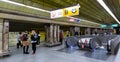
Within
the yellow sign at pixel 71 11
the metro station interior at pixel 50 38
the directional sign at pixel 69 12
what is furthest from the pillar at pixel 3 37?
the yellow sign at pixel 71 11

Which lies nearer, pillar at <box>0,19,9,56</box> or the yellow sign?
pillar at <box>0,19,9,56</box>

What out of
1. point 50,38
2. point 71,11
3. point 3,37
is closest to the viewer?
point 3,37

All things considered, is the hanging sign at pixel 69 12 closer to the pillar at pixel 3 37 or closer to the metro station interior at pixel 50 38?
the metro station interior at pixel 50 38

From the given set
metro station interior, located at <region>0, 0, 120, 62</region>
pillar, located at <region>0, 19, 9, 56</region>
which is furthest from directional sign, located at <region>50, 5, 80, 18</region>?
pillar, located at <region>0, 19, 9, 56</region>

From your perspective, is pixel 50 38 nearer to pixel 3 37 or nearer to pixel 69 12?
pixel 69 12

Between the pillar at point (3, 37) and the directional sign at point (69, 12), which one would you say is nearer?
the pillar at point (3, 37)

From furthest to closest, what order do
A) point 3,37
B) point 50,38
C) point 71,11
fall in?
1. point 50,38
2. point 71,11
3. point 3,37

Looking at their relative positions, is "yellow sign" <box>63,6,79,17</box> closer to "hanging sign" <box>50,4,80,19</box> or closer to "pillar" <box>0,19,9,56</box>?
"hanging sign" <box>50,4,80,19</box>

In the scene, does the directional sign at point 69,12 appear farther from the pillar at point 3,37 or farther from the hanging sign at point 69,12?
the pillar at point 3,37

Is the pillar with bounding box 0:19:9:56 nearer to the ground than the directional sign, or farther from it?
nearer to the ground

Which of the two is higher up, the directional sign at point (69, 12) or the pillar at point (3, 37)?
the directional sign at point (69, 12)

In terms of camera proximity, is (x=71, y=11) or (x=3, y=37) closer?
(x=3, y=37)

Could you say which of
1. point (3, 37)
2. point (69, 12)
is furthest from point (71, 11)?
point (3, 37)

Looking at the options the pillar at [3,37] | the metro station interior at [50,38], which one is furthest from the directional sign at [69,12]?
the pillar at [3,37]
